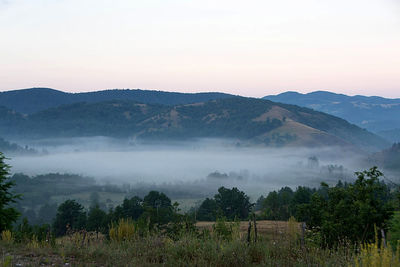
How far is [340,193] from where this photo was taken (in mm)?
14383

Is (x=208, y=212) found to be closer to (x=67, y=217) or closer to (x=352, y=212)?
(x=67, y=217)

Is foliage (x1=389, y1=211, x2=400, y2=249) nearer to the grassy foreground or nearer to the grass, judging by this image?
the grassy foreground

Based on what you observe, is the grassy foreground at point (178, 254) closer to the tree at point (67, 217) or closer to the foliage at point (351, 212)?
the foliage at point (351, 212)

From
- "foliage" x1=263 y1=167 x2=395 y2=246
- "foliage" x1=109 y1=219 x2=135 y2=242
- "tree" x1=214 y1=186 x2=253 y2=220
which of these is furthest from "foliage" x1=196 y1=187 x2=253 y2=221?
"foliage" x1=109 y1=219 x2=135 y2=242

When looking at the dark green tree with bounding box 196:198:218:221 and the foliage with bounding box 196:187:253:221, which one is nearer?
the dark green tree with bounding box 196:198:218:221

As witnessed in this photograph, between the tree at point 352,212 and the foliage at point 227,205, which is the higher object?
the tree at point 352,212

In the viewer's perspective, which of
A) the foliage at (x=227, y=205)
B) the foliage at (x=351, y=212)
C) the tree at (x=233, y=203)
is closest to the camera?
the foliage at (x=351, y=212)

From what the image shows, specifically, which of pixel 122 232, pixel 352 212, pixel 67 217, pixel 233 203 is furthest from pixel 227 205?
pixel 122 232

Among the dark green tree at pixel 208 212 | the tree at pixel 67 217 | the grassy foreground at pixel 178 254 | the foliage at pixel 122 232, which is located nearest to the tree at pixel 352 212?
the grassy foreground at pixel 178 254

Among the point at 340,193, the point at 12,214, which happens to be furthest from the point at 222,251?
the point at 12,214

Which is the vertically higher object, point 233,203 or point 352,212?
point 352,212

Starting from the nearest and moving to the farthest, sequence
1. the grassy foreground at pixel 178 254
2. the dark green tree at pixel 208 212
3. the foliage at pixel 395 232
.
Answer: the grassy foreground at pixel 178 254 → the foliage at pixel 395 232 → the dark green tree at pixel 208 212

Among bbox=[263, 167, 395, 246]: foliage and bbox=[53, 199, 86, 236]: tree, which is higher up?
bbox=[263, 167, 395, 246]: foliage

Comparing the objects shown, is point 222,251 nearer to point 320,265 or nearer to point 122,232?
point 320,265
